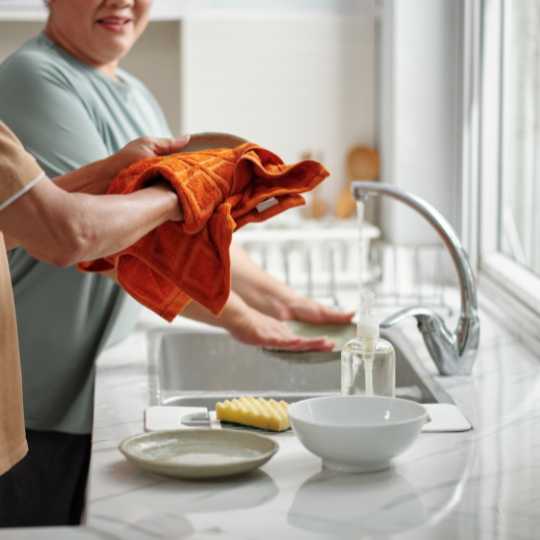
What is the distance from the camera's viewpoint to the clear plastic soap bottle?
4.82 feet

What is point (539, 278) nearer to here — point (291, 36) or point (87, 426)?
point (87, 426)

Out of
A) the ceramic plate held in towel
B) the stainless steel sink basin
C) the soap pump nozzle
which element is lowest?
the stainless steel sink basin

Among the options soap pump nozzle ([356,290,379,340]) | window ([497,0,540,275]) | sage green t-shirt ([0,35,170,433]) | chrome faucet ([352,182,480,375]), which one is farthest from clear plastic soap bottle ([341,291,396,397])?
window ([497,0,540,275])

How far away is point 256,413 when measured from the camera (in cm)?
150

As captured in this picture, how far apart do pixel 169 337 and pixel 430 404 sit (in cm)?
73

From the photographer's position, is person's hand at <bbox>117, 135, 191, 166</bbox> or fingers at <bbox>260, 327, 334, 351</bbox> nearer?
person's hand at <bbox>117, 135, 191, 166</bbox>

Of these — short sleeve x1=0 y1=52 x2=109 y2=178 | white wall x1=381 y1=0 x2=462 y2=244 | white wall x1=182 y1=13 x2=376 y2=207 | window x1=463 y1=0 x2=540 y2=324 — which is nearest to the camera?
short sleeve x1=0 y1=52 x2=109 y2=178

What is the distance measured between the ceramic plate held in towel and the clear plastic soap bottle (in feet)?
0.71

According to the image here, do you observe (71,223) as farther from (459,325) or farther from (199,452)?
(459,325)

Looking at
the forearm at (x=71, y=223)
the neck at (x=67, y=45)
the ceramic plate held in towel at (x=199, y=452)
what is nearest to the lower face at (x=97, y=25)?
the neck at (x=67, y=45)

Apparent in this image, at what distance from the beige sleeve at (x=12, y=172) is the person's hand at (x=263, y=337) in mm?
864

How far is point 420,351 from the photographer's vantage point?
6.53ft

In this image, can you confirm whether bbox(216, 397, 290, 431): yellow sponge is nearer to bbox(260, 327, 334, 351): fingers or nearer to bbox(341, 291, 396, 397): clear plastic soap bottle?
bbox(341, 291, 396, 397): clear plastic soap bottle

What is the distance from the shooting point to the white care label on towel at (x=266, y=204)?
146 cm
